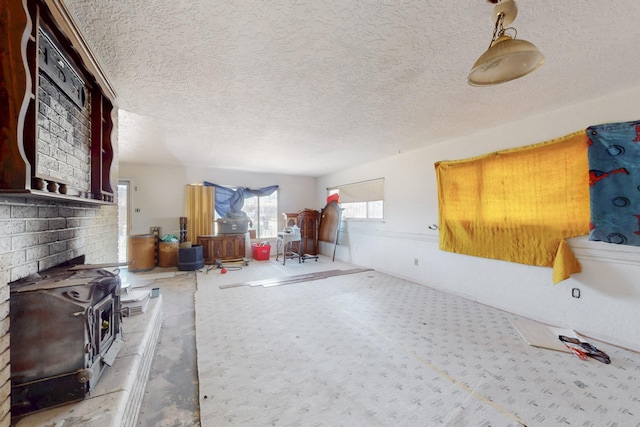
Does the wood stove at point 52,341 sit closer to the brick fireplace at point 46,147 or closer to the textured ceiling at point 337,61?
the brick fireplace at point 46,147

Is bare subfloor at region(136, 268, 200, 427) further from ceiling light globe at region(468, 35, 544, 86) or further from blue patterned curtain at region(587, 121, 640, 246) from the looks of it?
blue patterned curtain at region(587, 121, 640, 246)

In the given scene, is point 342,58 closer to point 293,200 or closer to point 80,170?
point 80,170

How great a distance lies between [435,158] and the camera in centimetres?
378

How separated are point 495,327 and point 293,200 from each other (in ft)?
17.4

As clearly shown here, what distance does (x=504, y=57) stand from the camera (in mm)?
1199

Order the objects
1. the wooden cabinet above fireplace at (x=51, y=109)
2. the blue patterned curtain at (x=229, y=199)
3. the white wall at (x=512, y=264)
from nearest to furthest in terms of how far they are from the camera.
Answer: the wooden cabinet above fireplace at (x=51, y=109), the white wall at (x=512, y=264), the blue patterned curtain at (x=229, y=199)

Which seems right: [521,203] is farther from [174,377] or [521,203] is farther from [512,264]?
[174,377]

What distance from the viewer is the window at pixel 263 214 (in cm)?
646

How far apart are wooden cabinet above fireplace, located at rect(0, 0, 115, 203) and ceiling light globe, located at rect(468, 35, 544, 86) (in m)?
1.93

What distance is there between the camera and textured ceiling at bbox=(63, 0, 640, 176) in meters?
1.29

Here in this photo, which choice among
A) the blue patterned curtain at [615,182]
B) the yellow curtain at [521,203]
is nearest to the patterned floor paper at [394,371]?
the yellow curtain at [521,203]

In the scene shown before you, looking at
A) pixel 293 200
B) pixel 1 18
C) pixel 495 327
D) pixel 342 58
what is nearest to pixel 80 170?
pixel 1 18

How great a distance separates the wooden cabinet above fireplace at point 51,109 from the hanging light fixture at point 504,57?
192 cm

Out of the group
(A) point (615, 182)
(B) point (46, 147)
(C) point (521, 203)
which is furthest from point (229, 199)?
(A) point (615, 182)
